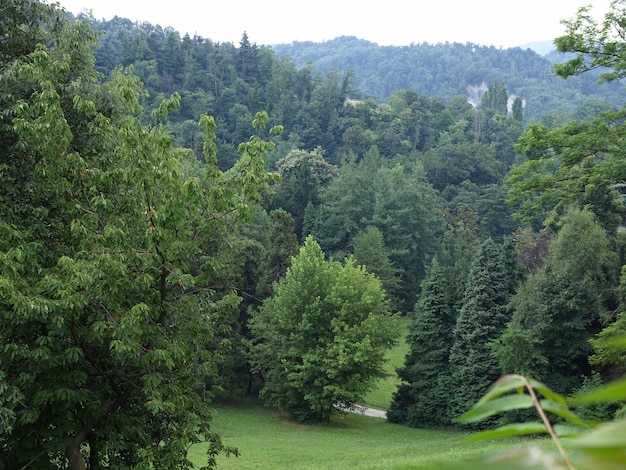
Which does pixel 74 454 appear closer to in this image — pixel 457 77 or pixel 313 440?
pixel 313 440

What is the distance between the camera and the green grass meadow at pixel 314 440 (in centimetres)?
1928

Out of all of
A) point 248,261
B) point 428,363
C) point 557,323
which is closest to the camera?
point 557,323

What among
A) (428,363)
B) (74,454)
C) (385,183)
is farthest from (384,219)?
(74,454)

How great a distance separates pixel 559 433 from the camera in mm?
631

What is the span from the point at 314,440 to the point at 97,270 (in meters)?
19.7

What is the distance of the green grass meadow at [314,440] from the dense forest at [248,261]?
3.65ft

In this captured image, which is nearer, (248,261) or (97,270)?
(97,270)

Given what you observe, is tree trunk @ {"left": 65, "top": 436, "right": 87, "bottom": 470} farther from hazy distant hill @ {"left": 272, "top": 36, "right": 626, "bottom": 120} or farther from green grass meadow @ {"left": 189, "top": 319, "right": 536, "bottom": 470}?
hazy distant hill @ {"left": 272, "top": 36, "right": 626, "bottom": 120}

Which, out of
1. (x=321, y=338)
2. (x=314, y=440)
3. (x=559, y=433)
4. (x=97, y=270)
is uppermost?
(x=559, y=433)

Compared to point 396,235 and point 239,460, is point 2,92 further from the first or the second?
point 396,235

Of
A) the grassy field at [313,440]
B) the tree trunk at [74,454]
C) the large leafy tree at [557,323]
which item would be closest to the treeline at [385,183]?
the large leafy tree at [557,323]

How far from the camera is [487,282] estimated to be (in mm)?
28047

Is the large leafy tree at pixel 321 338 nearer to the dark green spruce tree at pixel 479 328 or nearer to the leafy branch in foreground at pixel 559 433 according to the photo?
the dark green spruce tree at pixel 479 328

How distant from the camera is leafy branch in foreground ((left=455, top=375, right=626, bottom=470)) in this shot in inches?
16.2
